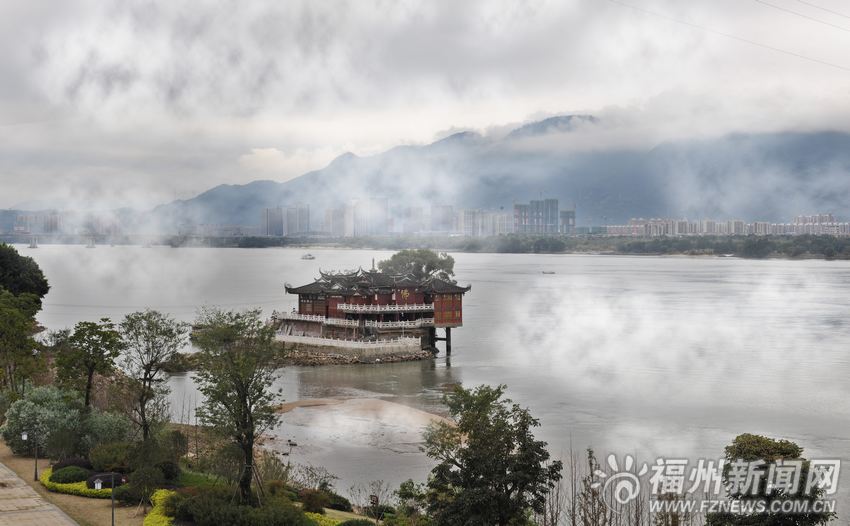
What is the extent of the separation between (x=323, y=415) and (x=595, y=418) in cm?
932

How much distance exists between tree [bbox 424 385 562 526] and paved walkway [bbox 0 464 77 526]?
680 centimetres

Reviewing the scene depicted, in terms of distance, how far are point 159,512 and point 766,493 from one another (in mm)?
10533

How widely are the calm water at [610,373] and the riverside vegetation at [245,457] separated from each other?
3593 mm

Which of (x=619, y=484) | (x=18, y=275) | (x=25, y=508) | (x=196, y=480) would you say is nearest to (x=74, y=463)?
(x=25, y=508)

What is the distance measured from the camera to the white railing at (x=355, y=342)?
4247 cm

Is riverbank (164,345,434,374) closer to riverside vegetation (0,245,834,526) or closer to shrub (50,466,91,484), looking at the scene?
riverside vegetation (0,245,834,526)

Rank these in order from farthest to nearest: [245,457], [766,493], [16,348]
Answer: [16,348] → [245,457] → [766,493]

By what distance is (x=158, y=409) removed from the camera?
2270 centimetres

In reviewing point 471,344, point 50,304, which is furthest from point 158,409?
point 50,304

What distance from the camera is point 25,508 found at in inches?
634

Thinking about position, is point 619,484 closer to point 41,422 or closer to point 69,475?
point 69,475

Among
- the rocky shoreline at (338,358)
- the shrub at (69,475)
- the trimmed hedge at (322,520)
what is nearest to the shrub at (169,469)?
the shrub at (69,475)

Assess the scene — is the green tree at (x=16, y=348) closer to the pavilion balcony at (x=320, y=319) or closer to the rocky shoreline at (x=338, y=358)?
the rocky shoreline at (x=338, y=358)

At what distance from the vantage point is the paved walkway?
50.2ft
